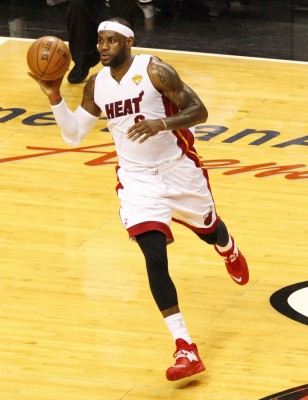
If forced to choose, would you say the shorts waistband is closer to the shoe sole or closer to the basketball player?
the basketball player

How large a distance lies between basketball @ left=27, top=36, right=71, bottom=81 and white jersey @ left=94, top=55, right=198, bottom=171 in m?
0.32

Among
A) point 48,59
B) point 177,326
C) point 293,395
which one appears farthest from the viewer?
point 48,59

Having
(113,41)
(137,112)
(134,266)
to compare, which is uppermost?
(113,41)

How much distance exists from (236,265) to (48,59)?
1.65 m

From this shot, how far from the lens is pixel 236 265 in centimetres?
712

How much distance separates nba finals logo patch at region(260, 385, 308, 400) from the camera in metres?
5.88

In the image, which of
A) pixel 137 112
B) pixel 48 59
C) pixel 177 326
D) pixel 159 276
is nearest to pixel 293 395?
pixel 177 326

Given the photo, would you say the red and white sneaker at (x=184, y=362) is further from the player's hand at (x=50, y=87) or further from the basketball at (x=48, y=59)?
the basketball at (x=48, y=59)

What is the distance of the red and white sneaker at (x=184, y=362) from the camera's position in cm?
601

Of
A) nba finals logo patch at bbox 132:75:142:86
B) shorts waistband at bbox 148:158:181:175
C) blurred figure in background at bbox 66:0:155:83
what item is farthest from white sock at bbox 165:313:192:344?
blurred figure in background at bbox 66:0:155:83

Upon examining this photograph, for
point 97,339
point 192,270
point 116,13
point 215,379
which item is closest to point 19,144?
point 116,13

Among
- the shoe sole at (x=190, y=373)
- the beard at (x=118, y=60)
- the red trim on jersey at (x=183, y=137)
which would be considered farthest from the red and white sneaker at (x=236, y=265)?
the beard at (x=118, y=60)

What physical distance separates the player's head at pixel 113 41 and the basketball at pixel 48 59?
37cm

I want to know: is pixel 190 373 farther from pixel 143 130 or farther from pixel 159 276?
pixel 143 130
